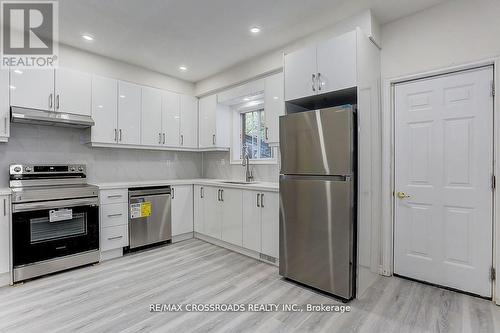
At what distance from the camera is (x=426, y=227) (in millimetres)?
2486

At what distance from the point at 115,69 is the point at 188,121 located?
1.31 m

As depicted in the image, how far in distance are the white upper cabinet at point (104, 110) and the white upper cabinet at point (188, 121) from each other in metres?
1.06

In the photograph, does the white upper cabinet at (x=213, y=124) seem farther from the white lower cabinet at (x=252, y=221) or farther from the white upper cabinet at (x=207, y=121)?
the white lower cabinet at (x=252, y=221)

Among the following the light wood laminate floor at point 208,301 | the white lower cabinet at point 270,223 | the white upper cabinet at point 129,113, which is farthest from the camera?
the white upper cabinet at point 129,113

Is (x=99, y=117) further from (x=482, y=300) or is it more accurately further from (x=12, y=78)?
(x=482, y=300)

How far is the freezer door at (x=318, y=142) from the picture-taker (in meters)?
2.13

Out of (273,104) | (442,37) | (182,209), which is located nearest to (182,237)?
(182,209)

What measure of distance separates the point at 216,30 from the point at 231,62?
0.88 m

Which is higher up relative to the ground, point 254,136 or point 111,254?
point 254,136

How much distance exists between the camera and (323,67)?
7.92 ft

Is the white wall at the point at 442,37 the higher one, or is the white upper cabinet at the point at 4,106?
the white wall at the point at 442,37

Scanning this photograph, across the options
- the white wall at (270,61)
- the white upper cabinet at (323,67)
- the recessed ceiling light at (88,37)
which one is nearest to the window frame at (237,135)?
the white wall at (270,61)

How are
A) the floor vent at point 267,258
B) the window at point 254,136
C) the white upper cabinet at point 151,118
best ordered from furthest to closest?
the window at point 254,136 → the white upper cabinet at point 151,118 → the floor vent at point 267,258

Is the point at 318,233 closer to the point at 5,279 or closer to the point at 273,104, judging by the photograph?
the point at 273,104
